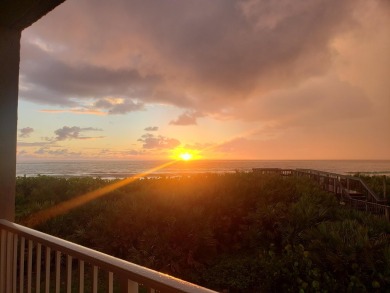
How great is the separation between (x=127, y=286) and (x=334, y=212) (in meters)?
9.18

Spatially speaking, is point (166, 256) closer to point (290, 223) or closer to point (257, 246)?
point (257, 246)

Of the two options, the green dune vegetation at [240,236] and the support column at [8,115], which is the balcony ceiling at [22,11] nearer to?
the support column at [8,115]

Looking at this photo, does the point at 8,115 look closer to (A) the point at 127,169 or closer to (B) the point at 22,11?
(B) the point at 22,11

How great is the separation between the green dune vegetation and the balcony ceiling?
555cm

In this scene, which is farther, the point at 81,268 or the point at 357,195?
the point at 357,195

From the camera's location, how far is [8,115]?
10.6 feet

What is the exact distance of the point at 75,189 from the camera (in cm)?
1277

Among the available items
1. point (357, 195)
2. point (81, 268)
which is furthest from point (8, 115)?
point (357, 195)

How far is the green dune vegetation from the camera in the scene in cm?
656

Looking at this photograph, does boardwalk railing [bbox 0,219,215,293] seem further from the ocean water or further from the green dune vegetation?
the ocean water

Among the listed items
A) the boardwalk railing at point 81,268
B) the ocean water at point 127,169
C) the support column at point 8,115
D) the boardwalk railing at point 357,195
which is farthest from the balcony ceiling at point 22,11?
the ocean water at point 127,169

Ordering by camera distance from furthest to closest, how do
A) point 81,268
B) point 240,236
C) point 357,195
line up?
point 357,195 → point 240,236 → point 81,268

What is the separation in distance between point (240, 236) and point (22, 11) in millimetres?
7325

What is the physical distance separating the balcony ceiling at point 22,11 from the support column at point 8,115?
144 mm
